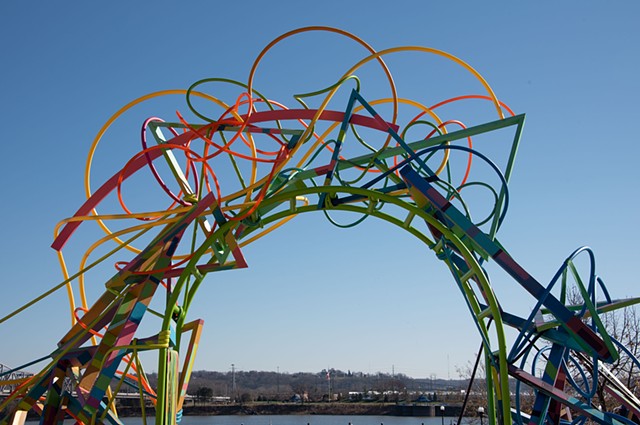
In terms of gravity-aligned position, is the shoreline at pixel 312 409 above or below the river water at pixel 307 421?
above

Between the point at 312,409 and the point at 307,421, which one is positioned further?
the point at 312,409

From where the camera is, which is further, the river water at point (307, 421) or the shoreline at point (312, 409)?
the shoreline at point (312, 409)

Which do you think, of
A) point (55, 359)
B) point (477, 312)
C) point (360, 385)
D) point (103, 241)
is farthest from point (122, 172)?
point (360, 385)

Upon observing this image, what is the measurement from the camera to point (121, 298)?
26.5 ft

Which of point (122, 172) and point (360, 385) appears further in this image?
point (360, 385)

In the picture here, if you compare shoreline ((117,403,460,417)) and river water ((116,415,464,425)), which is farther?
shoreline ((117,403,460,417))

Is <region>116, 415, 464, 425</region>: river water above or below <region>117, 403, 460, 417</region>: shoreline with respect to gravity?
below

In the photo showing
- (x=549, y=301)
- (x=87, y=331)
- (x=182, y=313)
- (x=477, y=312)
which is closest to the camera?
(x=549, y=301)

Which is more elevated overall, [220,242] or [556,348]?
[220,242]

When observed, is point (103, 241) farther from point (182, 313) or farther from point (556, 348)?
point (556, 348)

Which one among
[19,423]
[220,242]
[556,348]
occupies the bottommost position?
[19,423]

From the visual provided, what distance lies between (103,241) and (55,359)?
1.43 metres

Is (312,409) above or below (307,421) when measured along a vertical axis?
above

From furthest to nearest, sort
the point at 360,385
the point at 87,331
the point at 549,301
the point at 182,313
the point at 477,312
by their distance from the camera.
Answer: the point at 360,385 < the point at 87,331 < the point at 182,313 < the point at 477,312 < the point at 549,301
